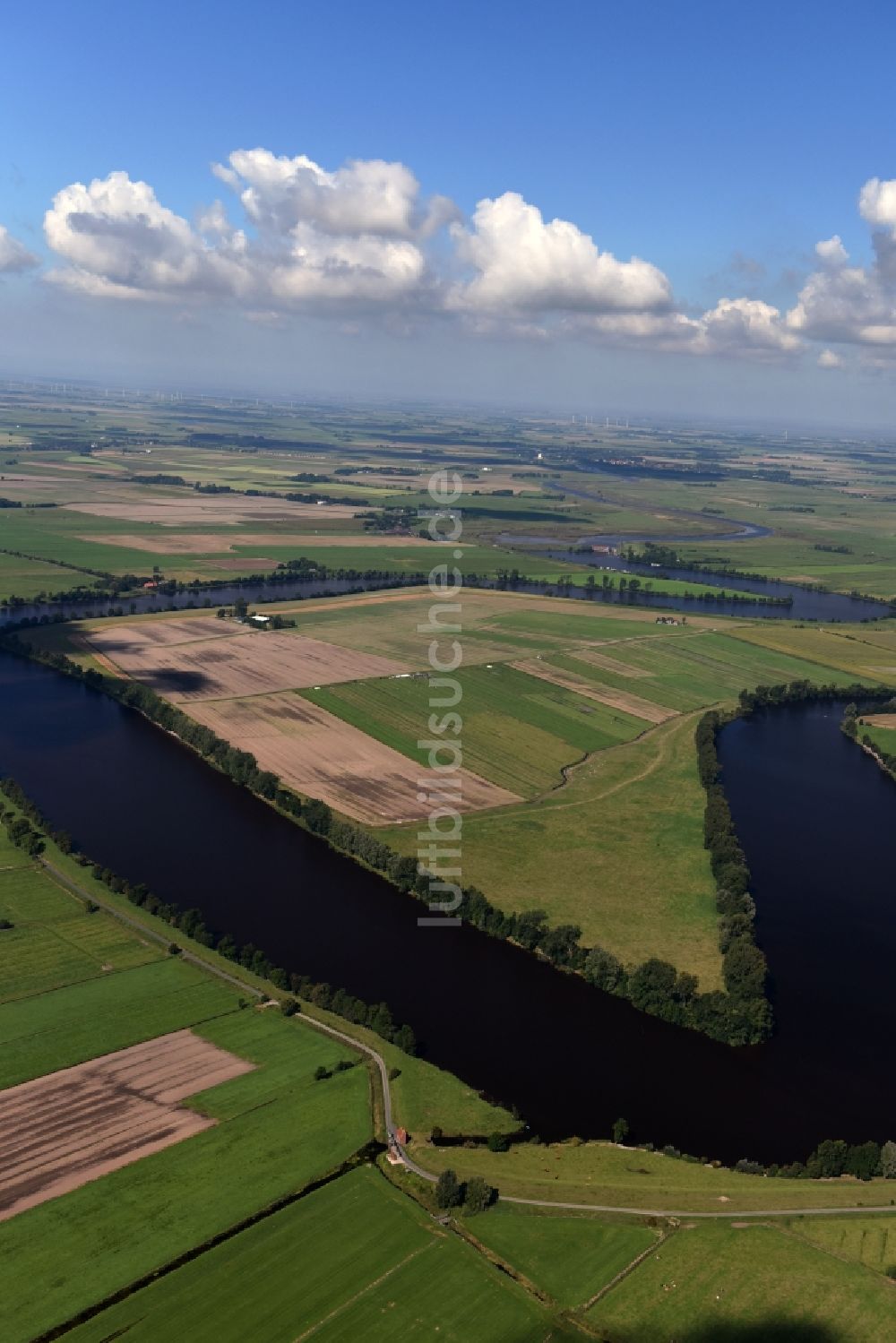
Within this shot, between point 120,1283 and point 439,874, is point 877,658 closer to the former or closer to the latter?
point 439,874

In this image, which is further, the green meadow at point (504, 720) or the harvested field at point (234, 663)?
the harvested field at point (234, 663)

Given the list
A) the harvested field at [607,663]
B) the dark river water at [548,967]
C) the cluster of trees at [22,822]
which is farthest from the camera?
the harvested field at [607,663]

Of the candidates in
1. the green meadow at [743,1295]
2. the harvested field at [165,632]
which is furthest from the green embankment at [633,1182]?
the harvested field at [165,632]

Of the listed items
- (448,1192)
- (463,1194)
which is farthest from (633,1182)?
(448,1192)

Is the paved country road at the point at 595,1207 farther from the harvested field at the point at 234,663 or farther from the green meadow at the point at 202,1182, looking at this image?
the harvested field at the point at 234,663

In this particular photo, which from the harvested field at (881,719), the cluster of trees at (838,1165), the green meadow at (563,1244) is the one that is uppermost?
the harvested field at (881,719)

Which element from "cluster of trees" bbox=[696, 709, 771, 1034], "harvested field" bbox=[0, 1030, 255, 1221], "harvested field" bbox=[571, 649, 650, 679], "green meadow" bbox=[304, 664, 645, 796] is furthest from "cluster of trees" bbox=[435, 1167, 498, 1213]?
"harvested field" bbox=[571, 649, 650, 679]

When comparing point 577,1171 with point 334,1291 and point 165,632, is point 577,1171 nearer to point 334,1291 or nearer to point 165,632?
point 334,1291

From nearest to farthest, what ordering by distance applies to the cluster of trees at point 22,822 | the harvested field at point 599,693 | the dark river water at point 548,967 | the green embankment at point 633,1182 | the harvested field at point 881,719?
the green embankment at point 633,1182 < the dark river water at point 548,967 < the cluster of trees at point 22,822 < the harvested field at point 599,693 < the harvested field at point 881,719
